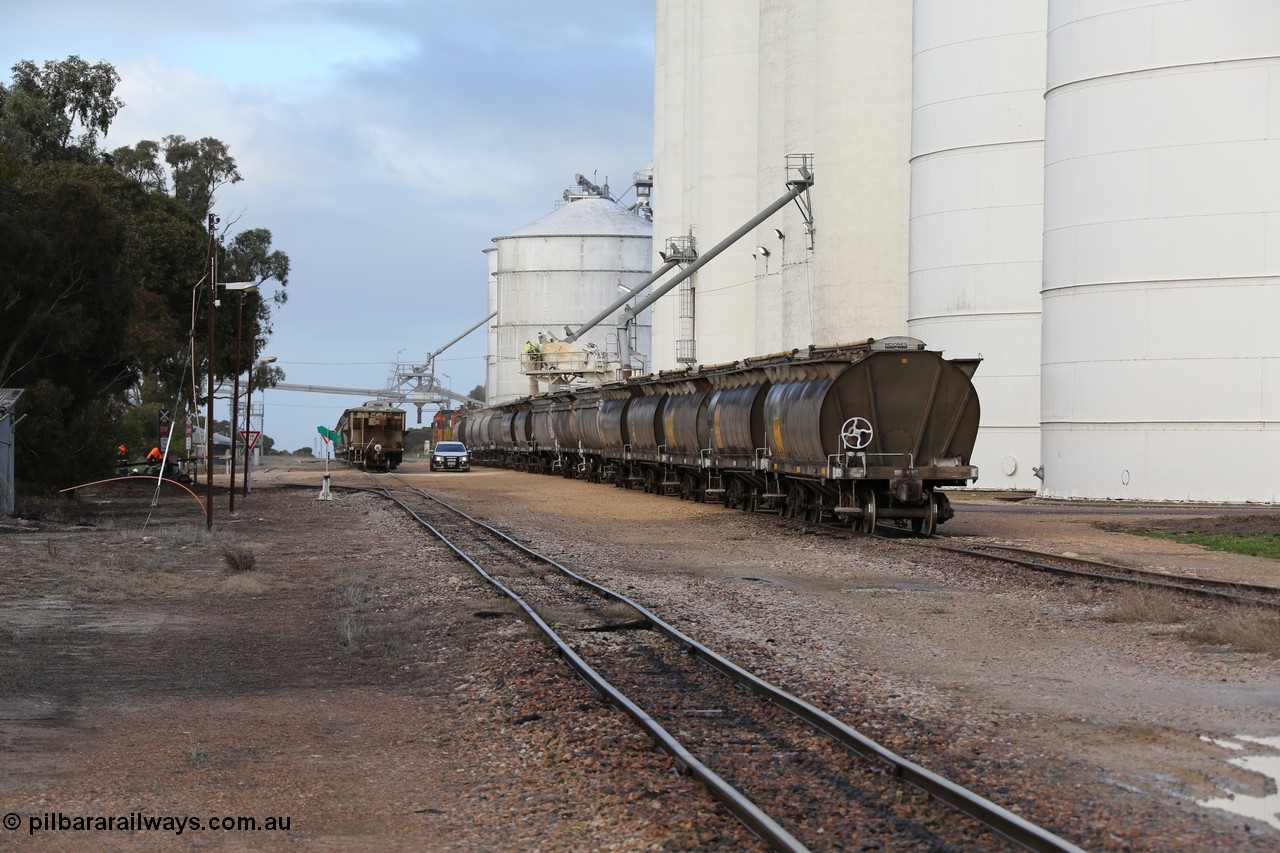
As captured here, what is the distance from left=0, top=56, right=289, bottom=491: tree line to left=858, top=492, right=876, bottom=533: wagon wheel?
15.2 meters

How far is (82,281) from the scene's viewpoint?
141 feet

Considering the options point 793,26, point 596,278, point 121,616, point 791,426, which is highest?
point 793,26

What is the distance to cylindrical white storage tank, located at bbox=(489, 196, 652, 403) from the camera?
10725 cm

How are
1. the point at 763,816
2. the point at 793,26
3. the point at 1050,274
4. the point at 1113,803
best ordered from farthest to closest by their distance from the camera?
the point at 793,26
the point at 1050,274
the point at 1113,803
the point at 763,816

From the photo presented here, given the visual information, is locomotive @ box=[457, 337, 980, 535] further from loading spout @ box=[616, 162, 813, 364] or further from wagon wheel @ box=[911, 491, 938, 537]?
loading spout @ box=[616, 162, 813, 364]

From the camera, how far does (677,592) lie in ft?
60.8

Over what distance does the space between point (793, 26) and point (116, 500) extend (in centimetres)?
3725

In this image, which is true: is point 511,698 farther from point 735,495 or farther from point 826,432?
point 735,495

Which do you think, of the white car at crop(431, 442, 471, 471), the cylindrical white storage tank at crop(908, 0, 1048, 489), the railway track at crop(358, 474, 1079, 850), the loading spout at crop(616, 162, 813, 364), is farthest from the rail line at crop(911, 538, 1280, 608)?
the white car at crop(431, 442, 471, 471)

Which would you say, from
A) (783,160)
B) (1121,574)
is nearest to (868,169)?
(783,160)

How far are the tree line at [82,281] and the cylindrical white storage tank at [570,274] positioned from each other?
3508 cm

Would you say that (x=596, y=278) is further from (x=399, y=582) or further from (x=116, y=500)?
(x=399, y=582)

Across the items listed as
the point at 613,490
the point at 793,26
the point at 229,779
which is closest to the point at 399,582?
the point at 229,779

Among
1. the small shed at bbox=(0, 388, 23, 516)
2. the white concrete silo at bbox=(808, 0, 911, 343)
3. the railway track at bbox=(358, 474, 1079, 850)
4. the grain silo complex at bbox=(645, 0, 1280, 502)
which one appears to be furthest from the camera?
the white concrete silo at bbox=(808, 0, 911, 343)
